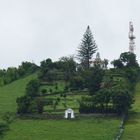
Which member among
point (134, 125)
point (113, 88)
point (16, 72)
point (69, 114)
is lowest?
point (134, 125)

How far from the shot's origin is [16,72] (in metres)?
171

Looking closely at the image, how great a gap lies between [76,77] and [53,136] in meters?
42.0

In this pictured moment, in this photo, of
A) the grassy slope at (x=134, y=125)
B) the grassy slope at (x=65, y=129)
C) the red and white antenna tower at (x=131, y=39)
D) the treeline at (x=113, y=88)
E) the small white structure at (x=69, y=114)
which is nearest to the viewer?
the grassy slope at (x=65, y=129)

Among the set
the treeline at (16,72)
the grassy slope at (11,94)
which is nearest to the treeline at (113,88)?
the grassy slope at (11,94)

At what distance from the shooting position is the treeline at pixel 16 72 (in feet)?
544

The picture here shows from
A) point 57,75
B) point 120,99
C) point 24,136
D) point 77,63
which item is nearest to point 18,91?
point 57,75

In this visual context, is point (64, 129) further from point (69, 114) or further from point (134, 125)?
point (134, 125)

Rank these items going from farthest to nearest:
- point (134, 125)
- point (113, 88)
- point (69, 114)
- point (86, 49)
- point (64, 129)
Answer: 1. point (86, 49)
2. point (113, 88)
3. point (69, 114)
4. point (134, 125)
5. point (64, 129)

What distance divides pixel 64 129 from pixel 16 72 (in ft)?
234

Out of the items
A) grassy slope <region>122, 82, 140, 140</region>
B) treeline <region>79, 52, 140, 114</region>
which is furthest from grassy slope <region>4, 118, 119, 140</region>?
treeline <region>79, 52, 140, 114</region>

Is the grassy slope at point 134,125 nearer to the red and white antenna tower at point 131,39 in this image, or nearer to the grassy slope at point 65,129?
the grassy slope at point 65,129

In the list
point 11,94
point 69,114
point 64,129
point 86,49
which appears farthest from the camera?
point 86,49

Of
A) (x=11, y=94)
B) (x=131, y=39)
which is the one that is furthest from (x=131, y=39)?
(x=11, y=94)

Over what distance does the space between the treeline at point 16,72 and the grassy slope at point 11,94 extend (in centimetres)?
756
